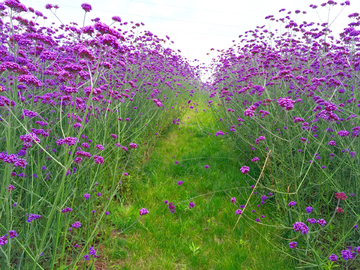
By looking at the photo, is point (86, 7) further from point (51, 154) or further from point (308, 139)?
point (308, 139)

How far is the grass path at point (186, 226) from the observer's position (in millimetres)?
2430

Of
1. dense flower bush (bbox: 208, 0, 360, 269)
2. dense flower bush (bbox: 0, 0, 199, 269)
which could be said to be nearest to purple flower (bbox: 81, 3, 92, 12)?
dense flower bush (bbox: 0, 0, 199, 269)

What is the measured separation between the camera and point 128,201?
11.0 ft

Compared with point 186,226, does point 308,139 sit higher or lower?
higher

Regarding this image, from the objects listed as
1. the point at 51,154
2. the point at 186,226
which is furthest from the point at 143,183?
the point at 51,154

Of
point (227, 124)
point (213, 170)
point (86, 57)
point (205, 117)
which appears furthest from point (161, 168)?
point (205, 117)

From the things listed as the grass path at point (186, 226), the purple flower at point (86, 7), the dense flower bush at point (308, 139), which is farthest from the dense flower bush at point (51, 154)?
the dense flower bush at point (308, 139)

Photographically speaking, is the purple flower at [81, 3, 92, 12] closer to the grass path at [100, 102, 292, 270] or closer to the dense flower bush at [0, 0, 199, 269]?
Answer: the dense flower bush at [0, 0, 199, 269]

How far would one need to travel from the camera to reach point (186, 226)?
2.99 metres

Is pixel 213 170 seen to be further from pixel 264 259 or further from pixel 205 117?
pixel 205 117

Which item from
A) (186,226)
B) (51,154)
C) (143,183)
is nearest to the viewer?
(51,154)

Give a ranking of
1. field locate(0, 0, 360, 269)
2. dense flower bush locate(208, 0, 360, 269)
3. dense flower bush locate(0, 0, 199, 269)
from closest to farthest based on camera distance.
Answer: dense flower bush locate(0, 0, 199, 269), field locate(0, 0, 360, 269), dense flower bush locate(208, 0, 360, 269)

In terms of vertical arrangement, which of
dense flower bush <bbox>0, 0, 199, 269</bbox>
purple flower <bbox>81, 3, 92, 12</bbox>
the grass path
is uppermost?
purple flower <bbox>81, 3, 92, 12</bbox>

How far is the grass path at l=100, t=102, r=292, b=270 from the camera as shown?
2.43 m
